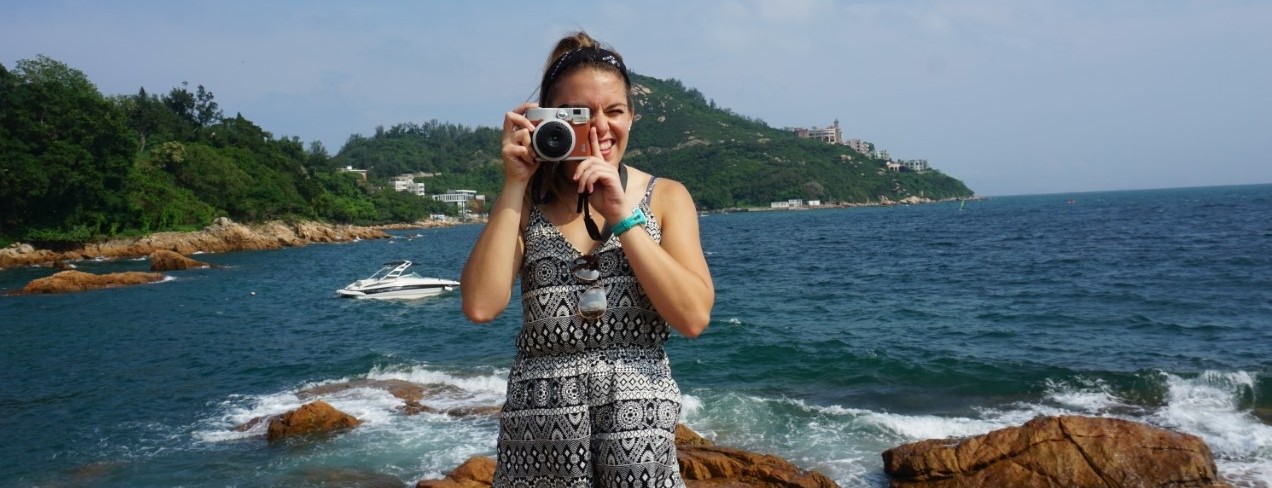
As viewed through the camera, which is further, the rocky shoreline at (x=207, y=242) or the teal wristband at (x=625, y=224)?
the rocky shoreline at (x=207, y=242)

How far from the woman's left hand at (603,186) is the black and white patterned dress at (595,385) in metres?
0.12

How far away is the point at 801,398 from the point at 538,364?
37.8 ft

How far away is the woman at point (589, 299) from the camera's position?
1.74 metres

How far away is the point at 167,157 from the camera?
69062mm

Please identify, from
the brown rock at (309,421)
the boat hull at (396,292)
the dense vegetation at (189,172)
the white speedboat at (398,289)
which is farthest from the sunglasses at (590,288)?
the boat hull at (396,292)

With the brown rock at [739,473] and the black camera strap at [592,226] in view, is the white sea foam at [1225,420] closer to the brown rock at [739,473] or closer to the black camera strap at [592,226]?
the brown rock at [739,473]

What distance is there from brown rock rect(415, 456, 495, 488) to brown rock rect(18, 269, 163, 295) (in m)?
30.4

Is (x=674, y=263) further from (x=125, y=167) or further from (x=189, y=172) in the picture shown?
(x=189, y=172)

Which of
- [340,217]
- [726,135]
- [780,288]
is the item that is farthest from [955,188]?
[780,288]

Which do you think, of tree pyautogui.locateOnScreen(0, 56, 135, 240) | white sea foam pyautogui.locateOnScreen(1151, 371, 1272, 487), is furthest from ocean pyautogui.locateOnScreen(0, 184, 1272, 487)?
tree pyautogui.locateOnScreen(0, 56, 135, 240)

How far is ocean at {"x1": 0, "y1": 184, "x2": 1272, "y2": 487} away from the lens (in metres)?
10.0

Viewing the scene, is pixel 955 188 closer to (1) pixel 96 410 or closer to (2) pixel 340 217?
(2) pixel 340 217

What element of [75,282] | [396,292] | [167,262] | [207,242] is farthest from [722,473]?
[207,242]

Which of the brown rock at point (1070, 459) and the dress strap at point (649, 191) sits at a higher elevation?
the dress strap at point (649, 191)
